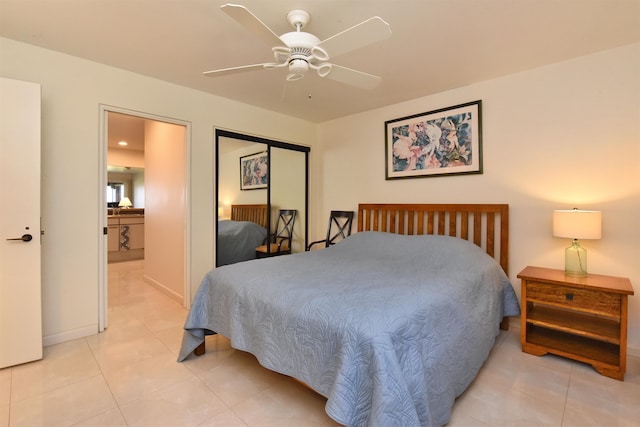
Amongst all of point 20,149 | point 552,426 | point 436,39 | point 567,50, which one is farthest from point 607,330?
point 20,149

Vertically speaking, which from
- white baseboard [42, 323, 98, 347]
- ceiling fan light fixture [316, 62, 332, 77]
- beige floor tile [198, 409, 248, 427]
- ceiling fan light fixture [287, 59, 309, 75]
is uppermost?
ceiling fan light fixture [316, 62, 332, 77]

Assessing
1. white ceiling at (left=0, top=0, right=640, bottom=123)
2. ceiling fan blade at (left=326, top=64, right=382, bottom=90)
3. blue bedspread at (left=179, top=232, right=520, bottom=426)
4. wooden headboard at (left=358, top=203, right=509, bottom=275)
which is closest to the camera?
blue bedspread at (left=179, top=232, right=520, bottom=426)

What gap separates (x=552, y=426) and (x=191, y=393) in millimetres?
2000

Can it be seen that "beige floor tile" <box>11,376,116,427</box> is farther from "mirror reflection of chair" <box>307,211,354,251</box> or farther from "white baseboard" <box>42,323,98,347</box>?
"mirror reflection of chair" <box>307,211,354,251</box>

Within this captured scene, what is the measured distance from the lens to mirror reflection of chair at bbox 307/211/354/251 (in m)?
4.15

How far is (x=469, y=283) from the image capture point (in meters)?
2.07

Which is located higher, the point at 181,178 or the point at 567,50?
the point at 567,50

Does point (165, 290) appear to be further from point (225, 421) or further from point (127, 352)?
point (225, 421)

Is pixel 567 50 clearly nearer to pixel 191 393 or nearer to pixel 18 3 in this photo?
pixel 191 393

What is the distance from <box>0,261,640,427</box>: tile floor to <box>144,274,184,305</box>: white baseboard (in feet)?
3.40

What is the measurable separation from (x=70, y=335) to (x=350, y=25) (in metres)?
3.33

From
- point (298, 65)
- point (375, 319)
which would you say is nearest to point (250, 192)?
point (298, 65)

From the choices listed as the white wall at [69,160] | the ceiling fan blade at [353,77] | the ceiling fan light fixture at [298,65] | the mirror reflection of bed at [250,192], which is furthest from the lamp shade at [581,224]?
the white wall at [69,160]

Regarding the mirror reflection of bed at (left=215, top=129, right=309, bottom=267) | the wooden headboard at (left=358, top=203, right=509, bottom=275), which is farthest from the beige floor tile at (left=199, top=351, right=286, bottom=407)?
the wooden headboard at (left=358, top=203, right=509, bottom=275)
